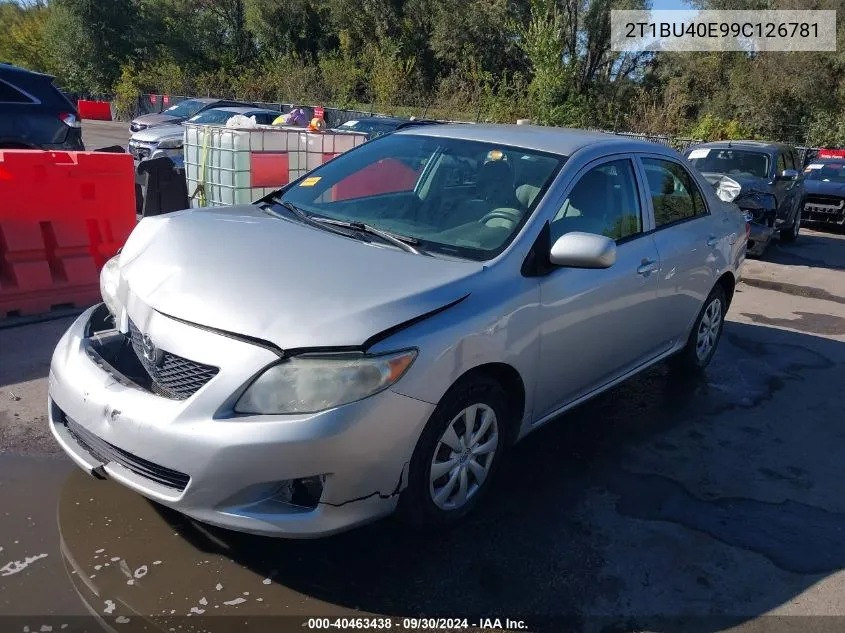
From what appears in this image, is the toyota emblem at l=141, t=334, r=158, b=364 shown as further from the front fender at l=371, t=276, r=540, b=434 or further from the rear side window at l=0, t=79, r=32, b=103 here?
the rear side window at l=0, t=79, r=32, b=103

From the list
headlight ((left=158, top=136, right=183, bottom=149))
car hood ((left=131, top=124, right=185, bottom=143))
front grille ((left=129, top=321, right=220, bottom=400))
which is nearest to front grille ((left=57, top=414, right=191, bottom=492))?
front grille ((left=129, top=321, right=220, bottom=400))

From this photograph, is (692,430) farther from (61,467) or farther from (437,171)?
(61,467)

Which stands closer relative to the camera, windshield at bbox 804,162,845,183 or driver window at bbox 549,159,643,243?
driver window at bbox 549,159,643,243

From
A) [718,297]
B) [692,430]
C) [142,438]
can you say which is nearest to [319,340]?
[142,438]

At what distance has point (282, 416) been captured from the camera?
8.64 feet

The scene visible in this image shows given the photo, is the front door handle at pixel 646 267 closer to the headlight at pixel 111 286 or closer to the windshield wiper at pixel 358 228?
the windshield wiper at pixel 358 228

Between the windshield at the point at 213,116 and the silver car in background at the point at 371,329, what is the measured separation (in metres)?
11.5

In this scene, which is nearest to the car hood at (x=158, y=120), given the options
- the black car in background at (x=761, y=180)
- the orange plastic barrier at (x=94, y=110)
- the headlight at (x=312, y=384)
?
the black car in background at (x=761, y=180)

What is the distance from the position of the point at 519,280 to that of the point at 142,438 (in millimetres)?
1720

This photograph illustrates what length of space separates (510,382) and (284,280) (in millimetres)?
1155

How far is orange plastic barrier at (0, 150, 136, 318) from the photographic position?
5.64 meters

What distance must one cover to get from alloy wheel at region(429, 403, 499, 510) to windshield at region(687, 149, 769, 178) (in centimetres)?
990

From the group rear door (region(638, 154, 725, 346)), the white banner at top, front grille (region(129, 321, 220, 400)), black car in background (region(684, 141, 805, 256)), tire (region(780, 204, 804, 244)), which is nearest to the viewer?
front grille (region(129, 321, 220, 400))

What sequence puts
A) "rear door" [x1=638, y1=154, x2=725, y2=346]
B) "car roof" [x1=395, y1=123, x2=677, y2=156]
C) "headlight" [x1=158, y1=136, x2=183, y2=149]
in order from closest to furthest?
"car roof" [x1=395, y1=123, x2=677, y2=156] → "rear door" [x1=638, y1=154, x2=725, y2=346] → "headlight" [x1=158, y1=136, x2=183, y2=149]
